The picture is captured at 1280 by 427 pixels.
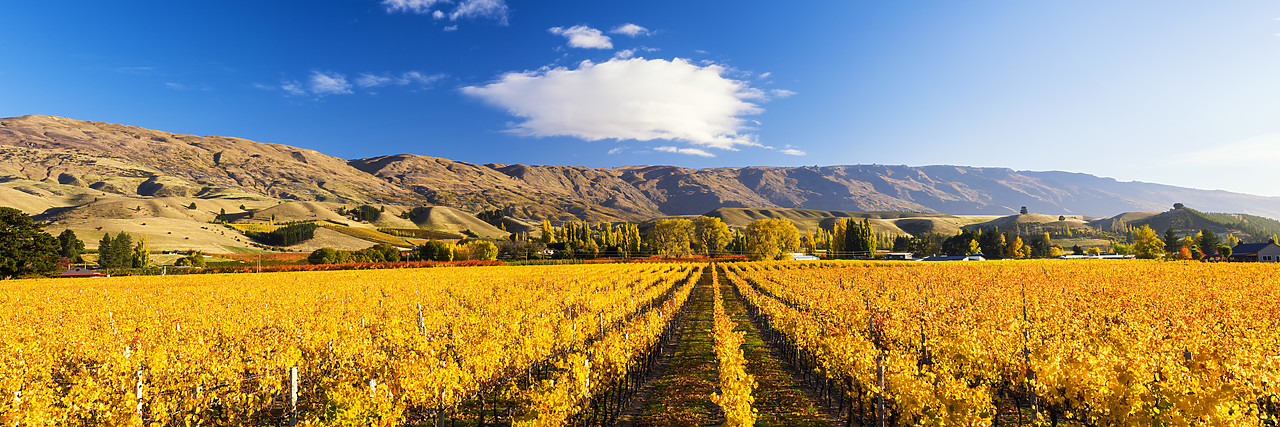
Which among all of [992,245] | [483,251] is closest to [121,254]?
[483,251]

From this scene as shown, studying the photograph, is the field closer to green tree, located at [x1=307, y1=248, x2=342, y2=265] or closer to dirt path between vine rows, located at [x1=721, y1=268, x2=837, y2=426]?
dirt path between vine rows, located at [x1=721, y1=268, x2=837, y2=426]

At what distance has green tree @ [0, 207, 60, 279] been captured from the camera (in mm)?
47812

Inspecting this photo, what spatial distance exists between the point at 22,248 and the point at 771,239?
9633 cm

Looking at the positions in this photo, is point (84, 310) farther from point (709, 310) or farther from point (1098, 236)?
point (1098, 236)

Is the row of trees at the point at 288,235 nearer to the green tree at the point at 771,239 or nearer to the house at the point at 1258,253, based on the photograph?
the green tree at the point at 771,239

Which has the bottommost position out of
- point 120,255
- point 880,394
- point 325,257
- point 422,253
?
point 880,394

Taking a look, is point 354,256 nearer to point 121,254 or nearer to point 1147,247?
point 121,254

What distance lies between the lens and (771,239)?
91375mm

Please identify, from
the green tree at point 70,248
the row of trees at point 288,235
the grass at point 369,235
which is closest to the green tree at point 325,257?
→ the green tree at point 70,248

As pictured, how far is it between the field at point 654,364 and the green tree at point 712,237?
87.7 metres

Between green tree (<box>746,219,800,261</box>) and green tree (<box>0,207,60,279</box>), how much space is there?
91.5 metres

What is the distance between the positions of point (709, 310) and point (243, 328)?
22884mm

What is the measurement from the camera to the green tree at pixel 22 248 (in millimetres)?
47812

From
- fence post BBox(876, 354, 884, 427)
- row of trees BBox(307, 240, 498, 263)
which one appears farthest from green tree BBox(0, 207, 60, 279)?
fence post BBox(876, 354, 884, 427)
